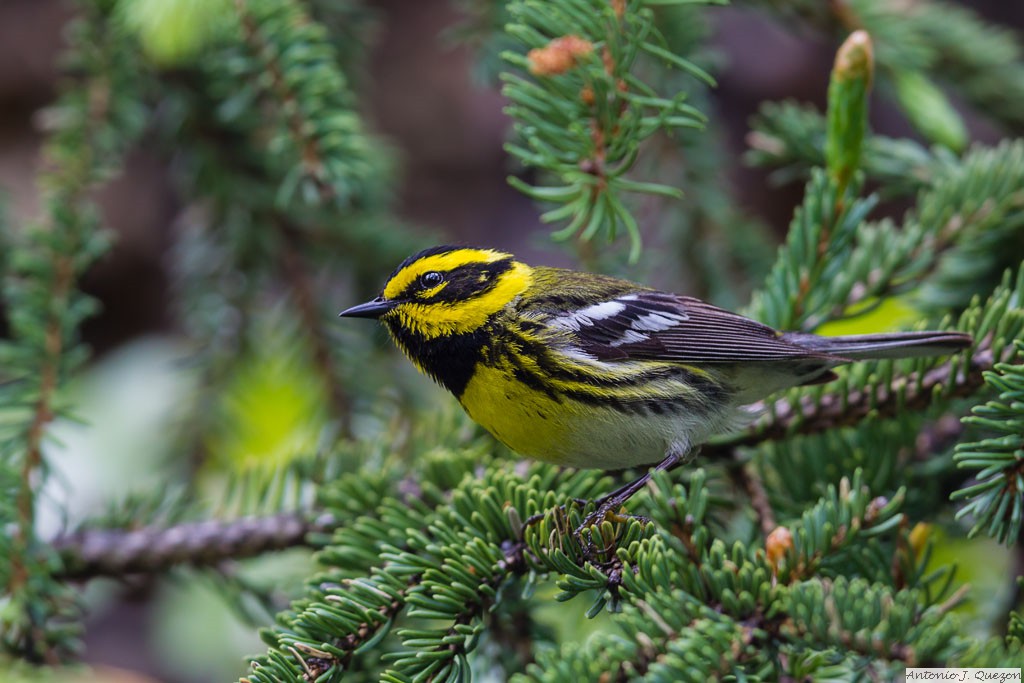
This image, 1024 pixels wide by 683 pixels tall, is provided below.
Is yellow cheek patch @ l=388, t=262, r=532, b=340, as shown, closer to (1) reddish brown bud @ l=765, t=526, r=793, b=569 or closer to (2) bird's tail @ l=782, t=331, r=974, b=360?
(2) bird's tail @ l=782, t=331, r=974, b=360

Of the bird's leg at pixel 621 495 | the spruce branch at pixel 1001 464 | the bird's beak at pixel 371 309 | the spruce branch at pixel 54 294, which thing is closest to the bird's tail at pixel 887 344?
the spruce branch at pixel 1001 464

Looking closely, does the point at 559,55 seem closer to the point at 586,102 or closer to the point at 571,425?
the point at 586,102

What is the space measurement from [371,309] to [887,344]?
1096 millimetres

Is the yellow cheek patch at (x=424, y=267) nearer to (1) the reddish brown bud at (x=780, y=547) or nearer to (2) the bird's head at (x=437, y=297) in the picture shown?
(2) the bird's head at (x=437, y=297)

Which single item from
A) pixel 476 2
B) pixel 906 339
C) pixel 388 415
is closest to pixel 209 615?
pixel 388 415

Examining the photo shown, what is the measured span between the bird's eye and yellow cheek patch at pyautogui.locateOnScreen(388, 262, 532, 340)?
5 centimetres

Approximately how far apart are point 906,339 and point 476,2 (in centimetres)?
143

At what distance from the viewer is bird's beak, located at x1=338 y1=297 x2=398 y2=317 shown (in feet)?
7.16

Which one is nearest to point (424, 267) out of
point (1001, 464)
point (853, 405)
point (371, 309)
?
point (371, 309)

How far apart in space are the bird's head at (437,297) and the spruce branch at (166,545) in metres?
0.50

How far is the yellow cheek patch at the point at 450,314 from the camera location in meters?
2.21

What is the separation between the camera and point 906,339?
1.79 metres

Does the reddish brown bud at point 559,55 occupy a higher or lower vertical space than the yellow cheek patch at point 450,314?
higher

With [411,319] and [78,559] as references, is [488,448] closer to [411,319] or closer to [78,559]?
[411,319]
